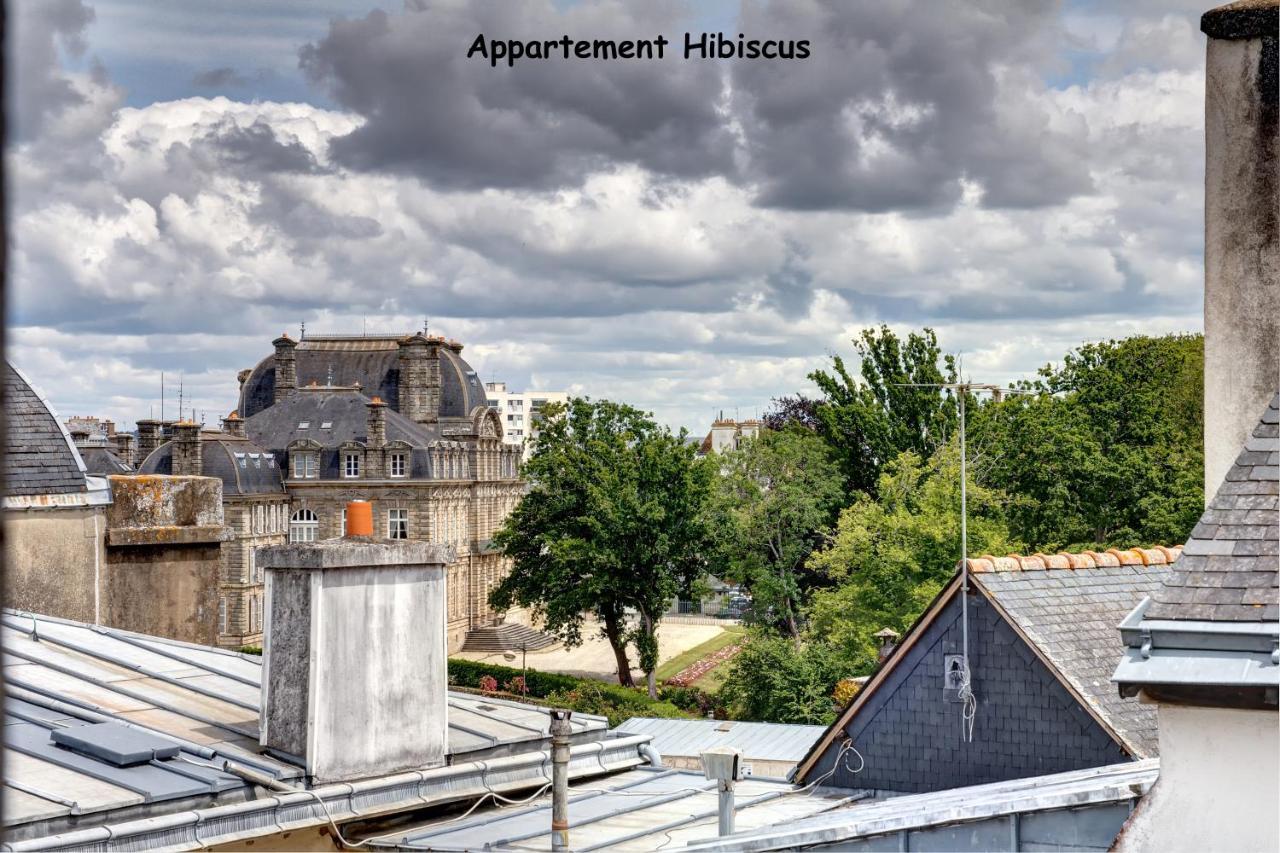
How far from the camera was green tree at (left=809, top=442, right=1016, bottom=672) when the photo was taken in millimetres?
43812

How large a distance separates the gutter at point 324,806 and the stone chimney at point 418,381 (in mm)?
72180

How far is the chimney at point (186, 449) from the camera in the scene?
236 feet

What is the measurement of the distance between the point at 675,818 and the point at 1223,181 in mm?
6434

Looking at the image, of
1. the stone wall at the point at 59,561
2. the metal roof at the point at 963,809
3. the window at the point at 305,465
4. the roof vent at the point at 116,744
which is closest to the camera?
the metal roof at the point at 963,809

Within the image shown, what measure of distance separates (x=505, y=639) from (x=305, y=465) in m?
14.3

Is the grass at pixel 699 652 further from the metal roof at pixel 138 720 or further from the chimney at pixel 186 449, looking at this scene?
the metal roof at pixel 138 720

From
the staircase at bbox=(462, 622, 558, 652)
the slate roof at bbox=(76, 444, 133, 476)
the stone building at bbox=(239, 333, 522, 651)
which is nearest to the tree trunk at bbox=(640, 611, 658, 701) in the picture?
the staircase at bbox=(462, 622, 558, 652)

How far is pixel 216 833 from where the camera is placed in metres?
9.62

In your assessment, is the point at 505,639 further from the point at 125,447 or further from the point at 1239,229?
the point at 1239,229

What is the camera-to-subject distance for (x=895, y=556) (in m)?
44.0

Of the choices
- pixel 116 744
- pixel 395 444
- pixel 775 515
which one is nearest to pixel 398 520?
pixel 395 444

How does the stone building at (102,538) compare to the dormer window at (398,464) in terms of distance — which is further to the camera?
the dormer window at (398,464)

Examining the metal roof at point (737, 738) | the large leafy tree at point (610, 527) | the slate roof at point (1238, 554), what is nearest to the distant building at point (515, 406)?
the large leafy tree at point (610, 527)

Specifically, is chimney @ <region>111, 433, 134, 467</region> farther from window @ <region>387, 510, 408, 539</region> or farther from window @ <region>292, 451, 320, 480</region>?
window @ <region>387, 510, 408, 539</region>
